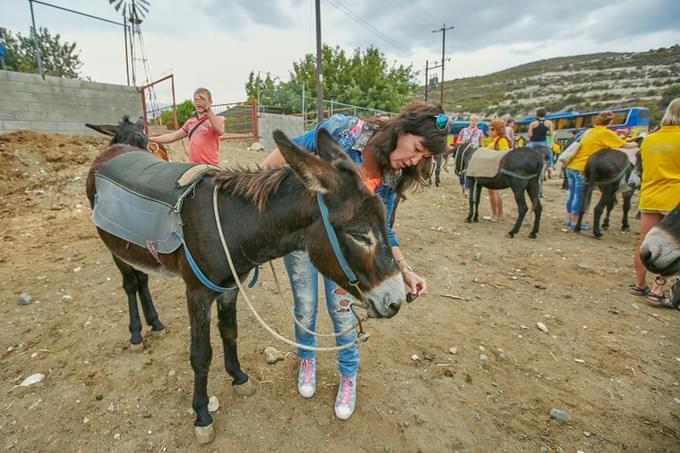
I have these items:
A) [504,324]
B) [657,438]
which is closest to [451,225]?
[504,324]

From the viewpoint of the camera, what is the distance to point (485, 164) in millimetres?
6742

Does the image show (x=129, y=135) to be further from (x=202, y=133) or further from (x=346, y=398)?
(x=346, y=398)

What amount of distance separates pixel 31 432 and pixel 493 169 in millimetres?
7193

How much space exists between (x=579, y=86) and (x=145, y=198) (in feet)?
237

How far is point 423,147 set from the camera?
192 centimetres

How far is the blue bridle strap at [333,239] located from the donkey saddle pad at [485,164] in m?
5.99

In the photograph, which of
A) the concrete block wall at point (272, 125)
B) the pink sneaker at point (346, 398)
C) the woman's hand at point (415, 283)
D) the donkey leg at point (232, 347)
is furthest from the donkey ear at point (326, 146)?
the concrete block wall at point (272, 125)

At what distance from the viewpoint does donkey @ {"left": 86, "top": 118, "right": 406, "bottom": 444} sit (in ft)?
5.12

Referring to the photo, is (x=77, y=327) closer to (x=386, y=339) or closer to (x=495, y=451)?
(x=386, y=339)

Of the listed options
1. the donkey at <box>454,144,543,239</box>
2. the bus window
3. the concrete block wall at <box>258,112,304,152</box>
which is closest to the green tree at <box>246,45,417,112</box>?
the concrete block wall at <box>258,112,304,152</box>

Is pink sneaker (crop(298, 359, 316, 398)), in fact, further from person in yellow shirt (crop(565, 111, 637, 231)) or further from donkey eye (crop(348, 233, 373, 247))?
person in yellow shirt (crop(565, 111, 637, 231))

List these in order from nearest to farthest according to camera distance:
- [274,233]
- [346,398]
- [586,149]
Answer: [274,233] → [346,398] → [586,149]

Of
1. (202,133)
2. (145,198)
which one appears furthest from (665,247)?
(202,133)

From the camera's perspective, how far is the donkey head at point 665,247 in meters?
2.16
